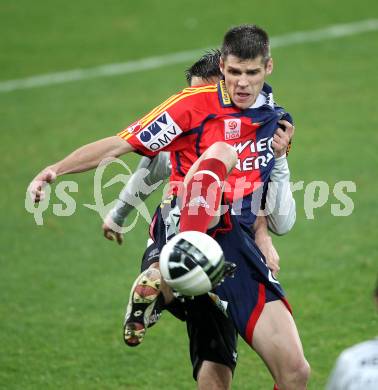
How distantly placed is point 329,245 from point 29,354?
4129 mm

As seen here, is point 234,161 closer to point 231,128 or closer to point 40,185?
point 231,128

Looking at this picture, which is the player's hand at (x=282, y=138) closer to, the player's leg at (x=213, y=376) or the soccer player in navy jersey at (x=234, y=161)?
the soccer player in navy jersey at (x=234, y=161)

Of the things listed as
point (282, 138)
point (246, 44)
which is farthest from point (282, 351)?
point (246, 44)

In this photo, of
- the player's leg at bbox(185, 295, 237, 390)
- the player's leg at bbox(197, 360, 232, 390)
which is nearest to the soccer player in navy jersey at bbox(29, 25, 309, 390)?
the player's leg at bbox(185, 295, 237, 390)

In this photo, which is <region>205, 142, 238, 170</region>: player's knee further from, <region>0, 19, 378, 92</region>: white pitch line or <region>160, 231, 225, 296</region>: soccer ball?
<region>0, 19, 378, 92</region>: white pitch line

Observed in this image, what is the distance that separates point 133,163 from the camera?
14.5 meters

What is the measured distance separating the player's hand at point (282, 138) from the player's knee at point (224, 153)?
21.2 inches

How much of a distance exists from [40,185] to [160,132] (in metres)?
0.90

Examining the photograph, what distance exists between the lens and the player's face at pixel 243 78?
A: 6.74m

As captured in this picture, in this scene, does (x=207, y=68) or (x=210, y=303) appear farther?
(x=207, y=68)

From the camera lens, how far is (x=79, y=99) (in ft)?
57.0

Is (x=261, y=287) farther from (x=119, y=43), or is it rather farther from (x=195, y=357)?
(x=119, y=43)

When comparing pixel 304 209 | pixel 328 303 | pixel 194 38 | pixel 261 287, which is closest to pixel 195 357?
pixel 261 287

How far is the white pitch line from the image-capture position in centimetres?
1823
